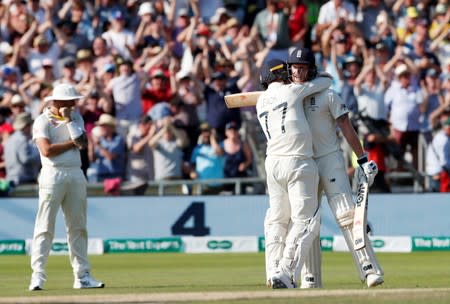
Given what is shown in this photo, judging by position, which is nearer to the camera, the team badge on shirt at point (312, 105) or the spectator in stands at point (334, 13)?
the team badge on shirt at point (312, 105)

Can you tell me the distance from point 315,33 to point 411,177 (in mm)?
3388

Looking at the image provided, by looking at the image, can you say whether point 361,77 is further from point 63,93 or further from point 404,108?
point 63,93

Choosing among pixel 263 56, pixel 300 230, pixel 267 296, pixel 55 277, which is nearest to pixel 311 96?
pixel 300 230

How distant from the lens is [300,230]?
10336mm

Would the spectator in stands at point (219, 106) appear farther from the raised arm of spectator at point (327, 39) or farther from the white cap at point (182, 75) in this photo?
the raised arm of spectator at point (327, 39)

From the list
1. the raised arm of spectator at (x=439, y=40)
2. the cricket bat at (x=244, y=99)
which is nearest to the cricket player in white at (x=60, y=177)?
the cricket bat at (x=244, y=99)

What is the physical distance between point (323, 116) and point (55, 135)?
8.30 feet

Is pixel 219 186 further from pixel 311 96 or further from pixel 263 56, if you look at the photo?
pixel 311 96

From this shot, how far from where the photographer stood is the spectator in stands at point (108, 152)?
18.6 meters

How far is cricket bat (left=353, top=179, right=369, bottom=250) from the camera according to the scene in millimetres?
10266

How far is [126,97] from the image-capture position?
19328mm

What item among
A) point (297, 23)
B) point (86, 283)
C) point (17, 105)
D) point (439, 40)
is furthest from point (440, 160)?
point (86, 283)

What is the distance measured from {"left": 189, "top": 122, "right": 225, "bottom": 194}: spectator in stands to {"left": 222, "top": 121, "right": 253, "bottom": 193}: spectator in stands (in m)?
0.09

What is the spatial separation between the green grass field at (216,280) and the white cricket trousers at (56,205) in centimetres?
37
